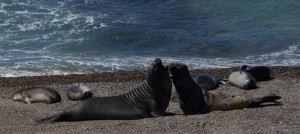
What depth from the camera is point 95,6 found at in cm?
2738

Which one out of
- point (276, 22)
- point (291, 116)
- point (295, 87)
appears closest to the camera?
point (291, 116)

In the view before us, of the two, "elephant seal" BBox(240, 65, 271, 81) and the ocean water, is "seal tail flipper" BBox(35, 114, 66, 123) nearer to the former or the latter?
"elephant seal" BBox(240, 65, 271, 81)

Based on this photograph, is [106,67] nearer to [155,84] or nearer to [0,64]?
[0,64]

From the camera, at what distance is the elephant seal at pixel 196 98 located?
35.8 feet

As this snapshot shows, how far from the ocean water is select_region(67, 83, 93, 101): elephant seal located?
431 centimetres

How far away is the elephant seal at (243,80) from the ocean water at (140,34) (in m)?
4.16

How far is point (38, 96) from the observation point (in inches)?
495

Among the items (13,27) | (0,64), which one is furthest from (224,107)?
(13,27)

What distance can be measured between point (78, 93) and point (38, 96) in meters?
0.69

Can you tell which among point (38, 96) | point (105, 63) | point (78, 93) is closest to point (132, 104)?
point (78, 93)

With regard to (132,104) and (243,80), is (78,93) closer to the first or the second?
(132,104)

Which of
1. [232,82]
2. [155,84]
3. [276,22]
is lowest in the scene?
[276,22]

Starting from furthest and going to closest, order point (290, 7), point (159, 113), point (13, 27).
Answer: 1. point (290, 7)
2. point (13, 27)
3. point (159, 113)

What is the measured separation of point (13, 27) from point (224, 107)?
44.2 feet
